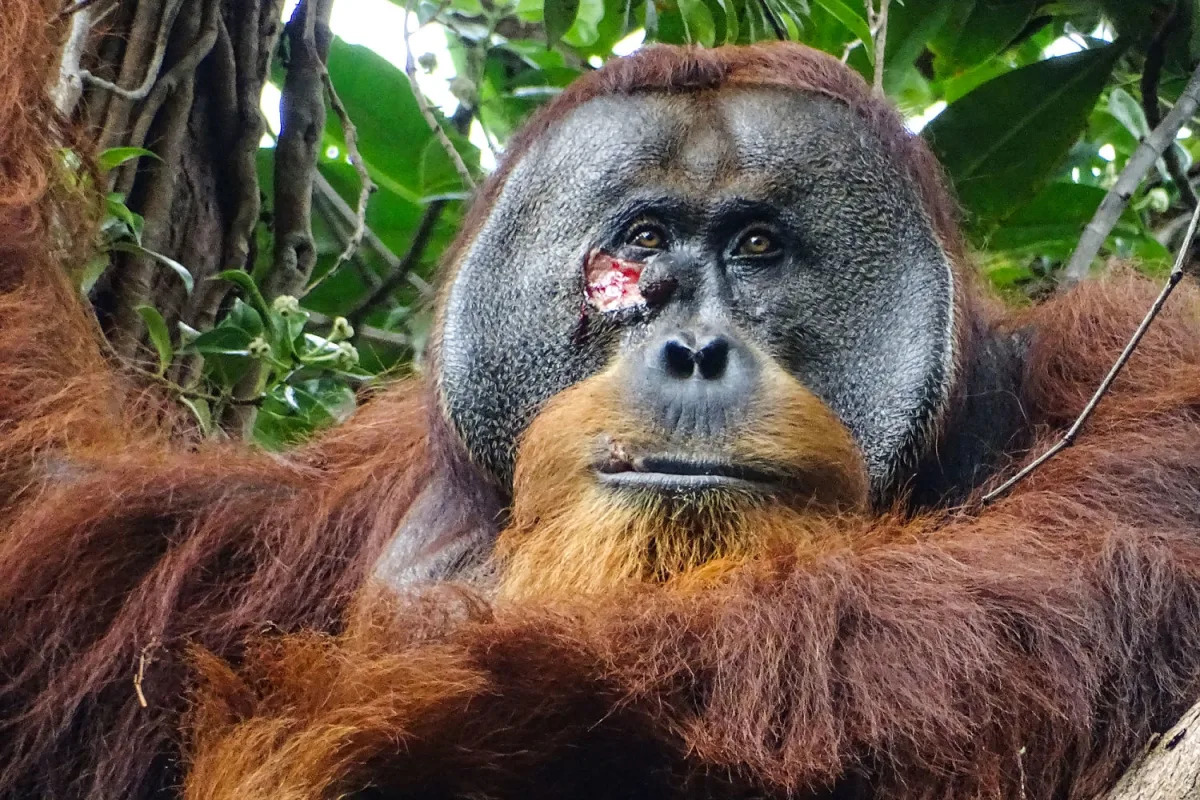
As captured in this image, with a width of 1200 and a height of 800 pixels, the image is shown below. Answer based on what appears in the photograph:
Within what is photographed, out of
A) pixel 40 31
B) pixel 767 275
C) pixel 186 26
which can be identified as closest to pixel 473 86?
pixel 186 26

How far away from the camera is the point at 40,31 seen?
298 cm

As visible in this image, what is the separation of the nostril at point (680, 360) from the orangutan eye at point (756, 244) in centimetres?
27

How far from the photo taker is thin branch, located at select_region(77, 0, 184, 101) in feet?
10.1

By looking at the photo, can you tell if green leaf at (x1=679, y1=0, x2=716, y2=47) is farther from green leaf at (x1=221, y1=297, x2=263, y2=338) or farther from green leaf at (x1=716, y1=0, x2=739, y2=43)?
green leaf at (x1=221, y1=297, x2=263, y2=338)

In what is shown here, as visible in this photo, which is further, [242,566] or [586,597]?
[242,566]

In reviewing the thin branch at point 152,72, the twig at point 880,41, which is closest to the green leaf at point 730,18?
the twig at point 880,41

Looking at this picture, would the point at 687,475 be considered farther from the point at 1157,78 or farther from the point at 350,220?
the point at 350,220

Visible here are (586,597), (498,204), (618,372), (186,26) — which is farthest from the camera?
(186,26)

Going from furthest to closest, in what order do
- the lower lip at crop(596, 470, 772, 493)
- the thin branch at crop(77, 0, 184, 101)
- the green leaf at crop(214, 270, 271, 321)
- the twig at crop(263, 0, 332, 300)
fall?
the twig at crop(263, 0, 332, 300) < the green leaf at crop(214, 270, 271, 321) < the thin branch at crop(77, 0, 184, 101) < the lower lip at crop(596, 470, 772, 493)

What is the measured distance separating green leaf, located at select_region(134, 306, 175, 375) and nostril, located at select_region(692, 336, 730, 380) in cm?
117

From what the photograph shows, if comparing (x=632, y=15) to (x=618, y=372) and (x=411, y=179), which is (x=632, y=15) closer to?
(x=411, y=179)

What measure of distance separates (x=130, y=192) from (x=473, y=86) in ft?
2.83

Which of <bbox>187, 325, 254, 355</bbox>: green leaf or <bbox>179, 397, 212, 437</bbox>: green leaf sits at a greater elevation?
<bbox>187, 325, 254, 355</bbox>: green leaf

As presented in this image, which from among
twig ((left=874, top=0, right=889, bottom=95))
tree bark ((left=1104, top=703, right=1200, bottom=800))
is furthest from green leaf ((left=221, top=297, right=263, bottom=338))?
tree bark ((left=1104, top=703, right=1200, bottom=800))
